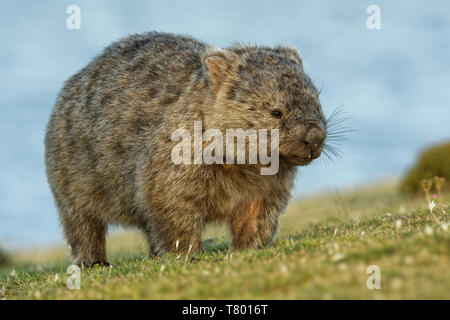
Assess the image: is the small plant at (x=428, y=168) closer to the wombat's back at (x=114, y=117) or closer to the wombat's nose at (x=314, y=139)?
the wombat's back at (x=114, y=117)

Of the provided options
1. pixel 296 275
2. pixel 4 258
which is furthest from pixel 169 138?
pixel 4 258

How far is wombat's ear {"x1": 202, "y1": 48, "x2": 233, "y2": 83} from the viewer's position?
7.44 metres

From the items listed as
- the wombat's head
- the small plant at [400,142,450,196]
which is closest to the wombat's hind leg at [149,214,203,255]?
the wombat's head

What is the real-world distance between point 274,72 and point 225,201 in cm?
170

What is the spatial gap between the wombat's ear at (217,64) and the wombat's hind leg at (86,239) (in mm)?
3255

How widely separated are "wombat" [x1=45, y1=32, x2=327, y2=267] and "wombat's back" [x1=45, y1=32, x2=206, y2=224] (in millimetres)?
18

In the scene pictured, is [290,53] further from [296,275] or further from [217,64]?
[296,275]

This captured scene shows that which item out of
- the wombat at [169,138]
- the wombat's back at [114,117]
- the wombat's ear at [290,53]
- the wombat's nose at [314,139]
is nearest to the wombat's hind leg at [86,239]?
the wombat at [169,138]

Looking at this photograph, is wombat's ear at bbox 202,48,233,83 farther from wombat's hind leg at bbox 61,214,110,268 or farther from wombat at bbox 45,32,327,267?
wombat's hind leg at bbox 61,214,110,268

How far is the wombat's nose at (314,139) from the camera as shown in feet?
22.3

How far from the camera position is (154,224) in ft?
25.4

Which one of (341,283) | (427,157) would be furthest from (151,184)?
(427,157)

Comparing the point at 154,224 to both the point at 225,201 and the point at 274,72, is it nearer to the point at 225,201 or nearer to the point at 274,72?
the point at 225,201

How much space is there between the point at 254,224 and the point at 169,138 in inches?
61.6
